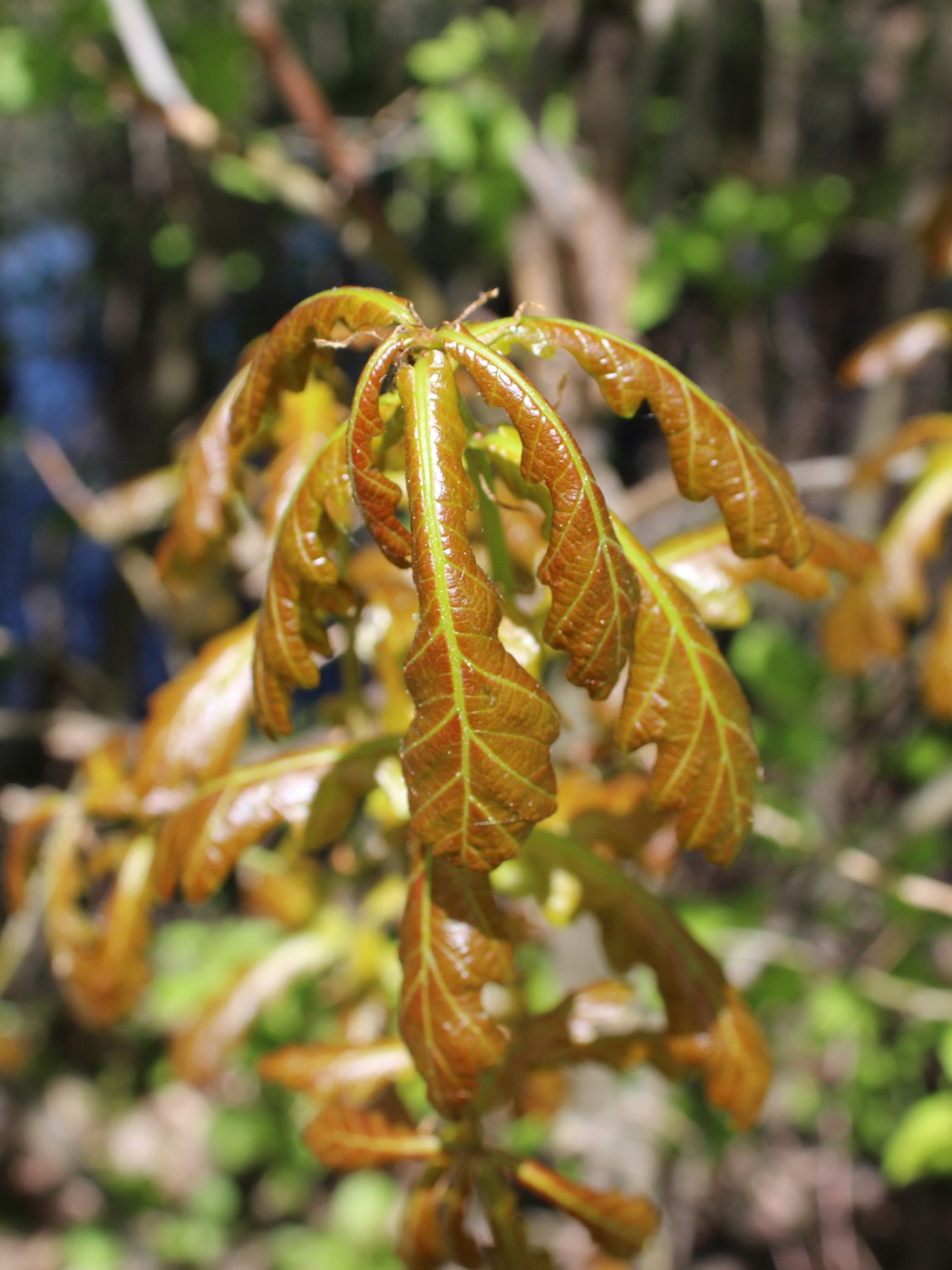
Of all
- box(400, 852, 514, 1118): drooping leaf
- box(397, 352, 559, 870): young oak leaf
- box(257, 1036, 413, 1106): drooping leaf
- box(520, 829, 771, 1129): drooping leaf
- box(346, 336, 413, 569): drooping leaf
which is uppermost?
box(346, 336, 413, 569): drooping leaf

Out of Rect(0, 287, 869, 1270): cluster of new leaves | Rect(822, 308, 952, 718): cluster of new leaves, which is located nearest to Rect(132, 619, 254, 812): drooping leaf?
Rect(0, 287, 869, 1270): cluster of new leaves

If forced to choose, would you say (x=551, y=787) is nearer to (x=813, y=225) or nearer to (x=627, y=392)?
(x=627, y=392)

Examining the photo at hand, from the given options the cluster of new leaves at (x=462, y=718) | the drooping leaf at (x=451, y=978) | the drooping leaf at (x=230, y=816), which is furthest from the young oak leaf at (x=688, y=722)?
the drooping leaf at (x=230, y=816)

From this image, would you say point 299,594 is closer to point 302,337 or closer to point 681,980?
point 302,337

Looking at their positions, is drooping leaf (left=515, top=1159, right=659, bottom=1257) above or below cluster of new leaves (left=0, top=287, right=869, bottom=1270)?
below

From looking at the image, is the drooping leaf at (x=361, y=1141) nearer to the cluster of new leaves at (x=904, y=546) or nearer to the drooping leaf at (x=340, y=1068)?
the drooping leaf at (x=340, y=1068)

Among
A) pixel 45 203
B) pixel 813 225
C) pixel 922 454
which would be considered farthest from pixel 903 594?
pixel 45 203

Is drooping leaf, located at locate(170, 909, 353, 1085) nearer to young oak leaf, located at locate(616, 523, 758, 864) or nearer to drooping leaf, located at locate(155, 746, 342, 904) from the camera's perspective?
drooping leaf, located at locate(155, 746, 342, 904)

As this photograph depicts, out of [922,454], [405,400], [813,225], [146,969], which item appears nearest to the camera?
[405,400]
